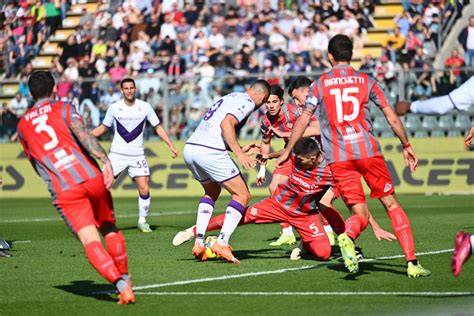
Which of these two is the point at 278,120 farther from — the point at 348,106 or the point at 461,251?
the point at 461,251

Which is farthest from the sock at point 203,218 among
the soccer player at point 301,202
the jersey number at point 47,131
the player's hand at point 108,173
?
the jersey number at point 47,131

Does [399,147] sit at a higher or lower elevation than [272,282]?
lower

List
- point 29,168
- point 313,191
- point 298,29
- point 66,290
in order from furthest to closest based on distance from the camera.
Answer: point 298,29
point 29,168
point 313,191
point 66,290

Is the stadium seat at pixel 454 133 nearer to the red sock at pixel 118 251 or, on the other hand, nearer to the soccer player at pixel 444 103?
the soccer player at pixel 444 103

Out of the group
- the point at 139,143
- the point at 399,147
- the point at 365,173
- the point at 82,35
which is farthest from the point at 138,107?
the point at 82,35

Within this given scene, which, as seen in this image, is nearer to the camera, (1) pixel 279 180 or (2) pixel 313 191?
(2) pixel 313 191

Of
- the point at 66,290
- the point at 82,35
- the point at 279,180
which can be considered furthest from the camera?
the point at 82,35

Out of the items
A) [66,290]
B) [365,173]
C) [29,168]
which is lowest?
[29,168]

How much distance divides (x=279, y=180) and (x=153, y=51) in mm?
17341

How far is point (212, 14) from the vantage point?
1331 inches

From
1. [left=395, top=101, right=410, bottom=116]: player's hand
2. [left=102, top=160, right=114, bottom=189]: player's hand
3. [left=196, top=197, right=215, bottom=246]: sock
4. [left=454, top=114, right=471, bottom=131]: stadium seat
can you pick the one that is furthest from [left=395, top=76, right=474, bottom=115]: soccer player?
[left=454, top=114, right=471, bottom=131]: stadium seat

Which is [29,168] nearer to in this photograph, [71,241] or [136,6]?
[136,6]

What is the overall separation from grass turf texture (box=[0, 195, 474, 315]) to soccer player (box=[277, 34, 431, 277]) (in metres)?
0.60

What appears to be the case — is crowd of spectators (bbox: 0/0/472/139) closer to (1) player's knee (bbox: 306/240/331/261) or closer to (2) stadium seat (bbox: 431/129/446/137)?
(2) stadium seat (bbox: 431/129/446/137)
